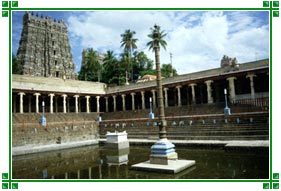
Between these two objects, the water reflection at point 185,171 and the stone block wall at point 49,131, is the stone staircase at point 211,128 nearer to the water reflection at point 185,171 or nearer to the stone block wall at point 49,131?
the water reflection at point 185,171

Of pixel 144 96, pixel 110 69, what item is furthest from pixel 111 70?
pixel 144 96

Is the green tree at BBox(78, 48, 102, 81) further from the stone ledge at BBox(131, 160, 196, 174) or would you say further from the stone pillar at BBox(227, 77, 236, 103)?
the stone ledge at BBox(131, 160, 196, 174)

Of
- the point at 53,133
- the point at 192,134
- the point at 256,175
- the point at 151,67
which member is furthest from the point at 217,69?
the point at 151,67

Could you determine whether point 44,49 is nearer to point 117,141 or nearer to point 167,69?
point 167,69

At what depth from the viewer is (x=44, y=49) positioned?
5400 cm

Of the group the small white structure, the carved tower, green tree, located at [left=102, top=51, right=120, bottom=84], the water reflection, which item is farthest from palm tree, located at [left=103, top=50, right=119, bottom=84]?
the water reflection

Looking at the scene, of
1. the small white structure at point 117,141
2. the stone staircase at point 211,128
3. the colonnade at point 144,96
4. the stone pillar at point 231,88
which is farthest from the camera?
the colonnade at point 144,96

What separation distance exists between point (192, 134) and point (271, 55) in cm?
1244

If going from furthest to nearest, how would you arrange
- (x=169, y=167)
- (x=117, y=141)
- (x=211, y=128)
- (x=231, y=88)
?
(x=231, y=88) → (x=211, y=128) → (x=117, y=141) → (x=169, y=167)

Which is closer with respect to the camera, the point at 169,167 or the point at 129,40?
the point at 169,167

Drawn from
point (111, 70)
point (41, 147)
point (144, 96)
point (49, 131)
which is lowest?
point (41, 147)

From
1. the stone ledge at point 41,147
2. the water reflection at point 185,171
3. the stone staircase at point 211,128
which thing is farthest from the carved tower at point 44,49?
the water reflection at point 185,171

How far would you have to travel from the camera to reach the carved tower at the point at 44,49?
50719 mm

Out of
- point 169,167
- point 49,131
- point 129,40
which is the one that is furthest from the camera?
point 129,40
